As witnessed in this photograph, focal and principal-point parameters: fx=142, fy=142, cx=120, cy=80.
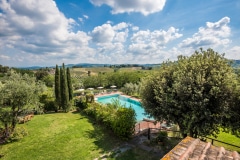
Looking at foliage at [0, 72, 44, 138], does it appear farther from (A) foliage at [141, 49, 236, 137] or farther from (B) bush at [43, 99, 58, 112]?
(A) foliage at [141, 49, 236, 137]

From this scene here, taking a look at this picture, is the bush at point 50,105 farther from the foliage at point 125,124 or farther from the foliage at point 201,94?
the foliage at point 201,94

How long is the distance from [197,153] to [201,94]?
4564 millimetres

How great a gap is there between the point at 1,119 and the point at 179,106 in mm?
12754

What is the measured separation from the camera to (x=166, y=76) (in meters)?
10.1

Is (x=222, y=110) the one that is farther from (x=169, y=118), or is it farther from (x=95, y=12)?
(x=95, y=12)

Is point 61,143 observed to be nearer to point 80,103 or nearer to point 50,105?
point 80,103

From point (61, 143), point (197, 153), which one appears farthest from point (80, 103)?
point (197, 153)

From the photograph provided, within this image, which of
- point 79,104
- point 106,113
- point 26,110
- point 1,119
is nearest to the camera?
point 1,119

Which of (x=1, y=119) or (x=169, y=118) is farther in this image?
(x=1, y=119)

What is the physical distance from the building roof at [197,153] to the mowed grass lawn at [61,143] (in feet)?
22.4

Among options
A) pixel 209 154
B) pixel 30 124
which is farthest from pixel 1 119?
pixel 209 154

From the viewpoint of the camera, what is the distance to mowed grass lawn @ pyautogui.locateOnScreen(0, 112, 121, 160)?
9.11 m

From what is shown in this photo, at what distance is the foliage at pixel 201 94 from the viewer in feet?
24.5

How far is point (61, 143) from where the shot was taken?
1055cm
